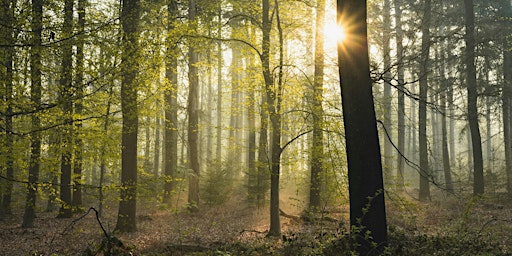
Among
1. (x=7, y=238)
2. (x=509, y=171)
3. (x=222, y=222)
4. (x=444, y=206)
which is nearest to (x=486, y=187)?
(x=509, y=171)

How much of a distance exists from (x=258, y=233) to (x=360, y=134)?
7.24 meters

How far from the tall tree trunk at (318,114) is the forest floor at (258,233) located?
132 centimetres

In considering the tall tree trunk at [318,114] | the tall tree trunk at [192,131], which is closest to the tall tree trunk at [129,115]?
the tall tree trunk at [192,131]

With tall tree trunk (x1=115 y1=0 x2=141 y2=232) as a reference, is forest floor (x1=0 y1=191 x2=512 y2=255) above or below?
below

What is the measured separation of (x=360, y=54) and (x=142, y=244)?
8.17 m

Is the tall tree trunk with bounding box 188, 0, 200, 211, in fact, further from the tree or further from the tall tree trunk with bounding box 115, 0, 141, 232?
the tree

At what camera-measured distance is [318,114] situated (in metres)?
10.7

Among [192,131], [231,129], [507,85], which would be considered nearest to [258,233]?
[231,129]

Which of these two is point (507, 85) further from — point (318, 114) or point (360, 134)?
point (360, 134)

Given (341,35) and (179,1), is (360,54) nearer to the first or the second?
(341,35)

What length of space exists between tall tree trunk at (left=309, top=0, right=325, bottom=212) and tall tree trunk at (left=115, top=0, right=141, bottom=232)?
5082 mm

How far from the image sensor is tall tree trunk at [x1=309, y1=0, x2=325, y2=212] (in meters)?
10.7

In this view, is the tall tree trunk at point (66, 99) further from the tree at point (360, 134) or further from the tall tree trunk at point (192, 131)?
the tall tree trunk at point (192, 131)

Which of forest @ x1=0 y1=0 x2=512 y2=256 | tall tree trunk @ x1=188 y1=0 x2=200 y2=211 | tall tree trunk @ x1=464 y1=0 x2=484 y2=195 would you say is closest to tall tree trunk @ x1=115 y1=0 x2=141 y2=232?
forest @ x1=0 y1=0 x2=512 y2=256
